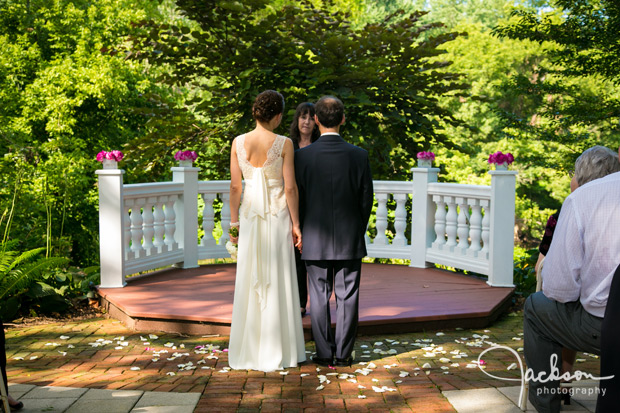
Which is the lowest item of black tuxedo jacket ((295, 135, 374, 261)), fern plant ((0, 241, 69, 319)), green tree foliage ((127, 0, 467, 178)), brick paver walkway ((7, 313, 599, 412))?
brick paver walkway ((7, 313, 599, 412))

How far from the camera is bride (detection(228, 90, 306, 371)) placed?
16.4 ft

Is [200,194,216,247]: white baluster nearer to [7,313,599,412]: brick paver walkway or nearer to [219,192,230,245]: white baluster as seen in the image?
[219,192,230,245]: white baluster

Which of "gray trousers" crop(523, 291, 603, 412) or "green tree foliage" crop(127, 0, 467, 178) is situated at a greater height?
"green tree foliage" crop(127, 0, 467, 178)

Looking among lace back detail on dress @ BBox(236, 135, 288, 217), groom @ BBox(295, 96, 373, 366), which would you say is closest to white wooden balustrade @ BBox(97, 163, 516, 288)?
lace back detail on dress @ BBox(236, 135, 288, 217)

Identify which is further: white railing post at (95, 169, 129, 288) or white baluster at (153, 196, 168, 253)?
white baluster at (153, 196, 168, 253)

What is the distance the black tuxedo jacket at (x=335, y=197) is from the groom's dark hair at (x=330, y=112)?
112 mm

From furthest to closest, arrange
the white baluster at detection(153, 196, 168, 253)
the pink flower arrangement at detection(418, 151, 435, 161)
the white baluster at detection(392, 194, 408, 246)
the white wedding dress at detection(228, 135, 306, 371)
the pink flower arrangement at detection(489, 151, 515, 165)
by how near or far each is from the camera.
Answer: the white baluster at detection(392, 194, 408, 246) → the pink flower arrangement at detection(418, 151, 435, 161) → the white baluster at detection(153, 196, 168, 253) → the pink flower arrangement at detection(489, 151, 515, 165) → the white wedding dress at detection(228, 135, 306, 371)

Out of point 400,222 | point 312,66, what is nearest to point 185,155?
point 312,66

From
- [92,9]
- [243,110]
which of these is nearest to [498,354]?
[243,110]

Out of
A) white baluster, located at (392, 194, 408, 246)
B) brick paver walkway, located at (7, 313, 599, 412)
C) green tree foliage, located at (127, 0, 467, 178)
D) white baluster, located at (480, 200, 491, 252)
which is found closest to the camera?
brick paver walkway, located at (7, 313, 599, 412)

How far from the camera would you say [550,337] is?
149 inches

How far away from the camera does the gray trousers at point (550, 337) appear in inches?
142

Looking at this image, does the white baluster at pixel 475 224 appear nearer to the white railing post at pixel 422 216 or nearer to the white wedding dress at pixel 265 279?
the white railing post at pixel 422 216

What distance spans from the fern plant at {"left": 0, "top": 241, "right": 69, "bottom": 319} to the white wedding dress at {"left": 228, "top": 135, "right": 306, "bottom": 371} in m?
2.89
